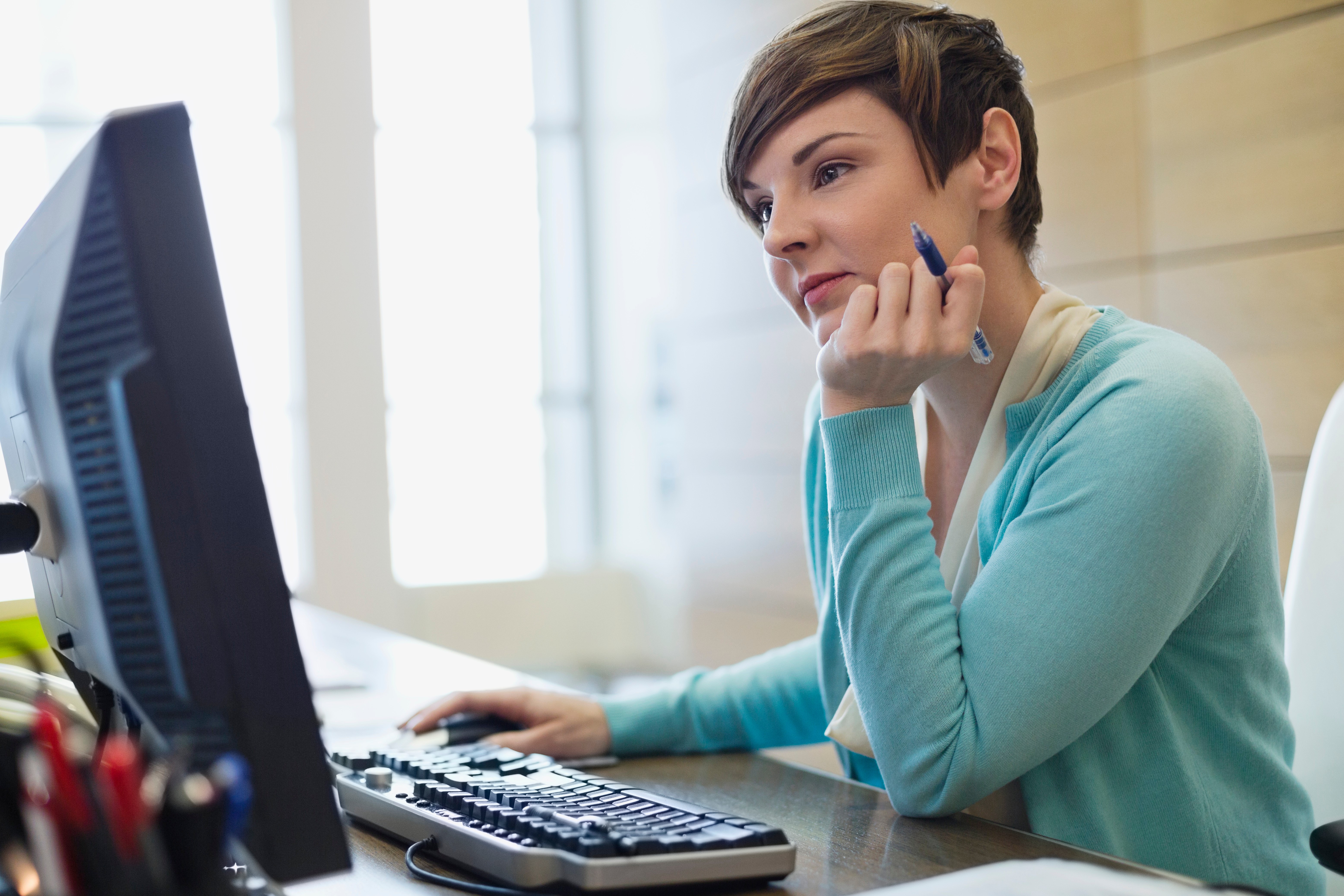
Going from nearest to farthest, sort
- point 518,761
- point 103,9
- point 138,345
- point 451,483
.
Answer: point 138,345, point 518,761, point 103,9, point 451,483

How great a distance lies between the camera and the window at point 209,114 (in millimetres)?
4004

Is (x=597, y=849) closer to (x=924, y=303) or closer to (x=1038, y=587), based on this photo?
(x=1038, y=587)

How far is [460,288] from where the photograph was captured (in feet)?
15.8

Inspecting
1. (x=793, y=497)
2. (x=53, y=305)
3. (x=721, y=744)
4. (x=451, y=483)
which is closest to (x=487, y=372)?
(x=451, y=483)

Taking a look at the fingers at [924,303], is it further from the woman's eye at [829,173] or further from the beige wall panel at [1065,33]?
the beige wall panel at [1065,33]

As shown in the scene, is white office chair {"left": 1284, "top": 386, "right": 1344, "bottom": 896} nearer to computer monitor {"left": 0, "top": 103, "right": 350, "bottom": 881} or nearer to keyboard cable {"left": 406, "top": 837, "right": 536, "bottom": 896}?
keyboard cable {"left": 406, "top": 837, "right": 536, "bottom": 896}

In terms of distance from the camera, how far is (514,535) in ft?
16.4

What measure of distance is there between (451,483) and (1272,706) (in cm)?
410

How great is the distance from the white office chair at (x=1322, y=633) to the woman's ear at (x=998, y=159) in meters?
0.37

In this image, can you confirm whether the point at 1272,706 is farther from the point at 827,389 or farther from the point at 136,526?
the point at 136,526

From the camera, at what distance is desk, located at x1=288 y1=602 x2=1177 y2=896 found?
0.69 m

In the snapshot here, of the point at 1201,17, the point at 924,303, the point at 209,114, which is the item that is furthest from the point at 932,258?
the point at 209,114

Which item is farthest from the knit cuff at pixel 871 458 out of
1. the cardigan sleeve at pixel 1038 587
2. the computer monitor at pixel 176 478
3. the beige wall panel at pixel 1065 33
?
the beige wall panel at pixel 1065 33

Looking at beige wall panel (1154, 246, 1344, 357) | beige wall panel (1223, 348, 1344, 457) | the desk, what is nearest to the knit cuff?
the desk
